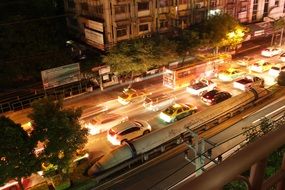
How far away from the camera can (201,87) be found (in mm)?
29750

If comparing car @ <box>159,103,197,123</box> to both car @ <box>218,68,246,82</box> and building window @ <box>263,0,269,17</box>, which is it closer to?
car @ <box>218,68,246,82</box>

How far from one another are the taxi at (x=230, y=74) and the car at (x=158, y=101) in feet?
21.5

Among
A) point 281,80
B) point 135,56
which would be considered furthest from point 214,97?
point 135,56

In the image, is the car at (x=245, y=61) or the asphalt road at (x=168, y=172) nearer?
the asphalt road at (x=168, y=172)

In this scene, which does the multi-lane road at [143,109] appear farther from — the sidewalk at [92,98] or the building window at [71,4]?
the building window at [71,4]

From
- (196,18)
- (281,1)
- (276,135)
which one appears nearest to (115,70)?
(196,18)

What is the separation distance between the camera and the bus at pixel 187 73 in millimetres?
30141

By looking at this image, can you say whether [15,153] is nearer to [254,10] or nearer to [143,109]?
[143,109]

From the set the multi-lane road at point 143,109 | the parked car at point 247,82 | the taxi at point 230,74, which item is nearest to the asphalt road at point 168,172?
the multi-lane road at point 143,109

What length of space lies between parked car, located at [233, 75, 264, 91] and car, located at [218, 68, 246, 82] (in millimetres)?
A: 1652

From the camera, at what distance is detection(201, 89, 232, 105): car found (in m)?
27.1

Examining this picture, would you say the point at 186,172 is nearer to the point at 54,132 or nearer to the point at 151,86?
the point at 54,132

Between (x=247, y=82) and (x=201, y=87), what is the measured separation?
14.4ft

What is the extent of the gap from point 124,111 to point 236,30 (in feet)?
62.8
